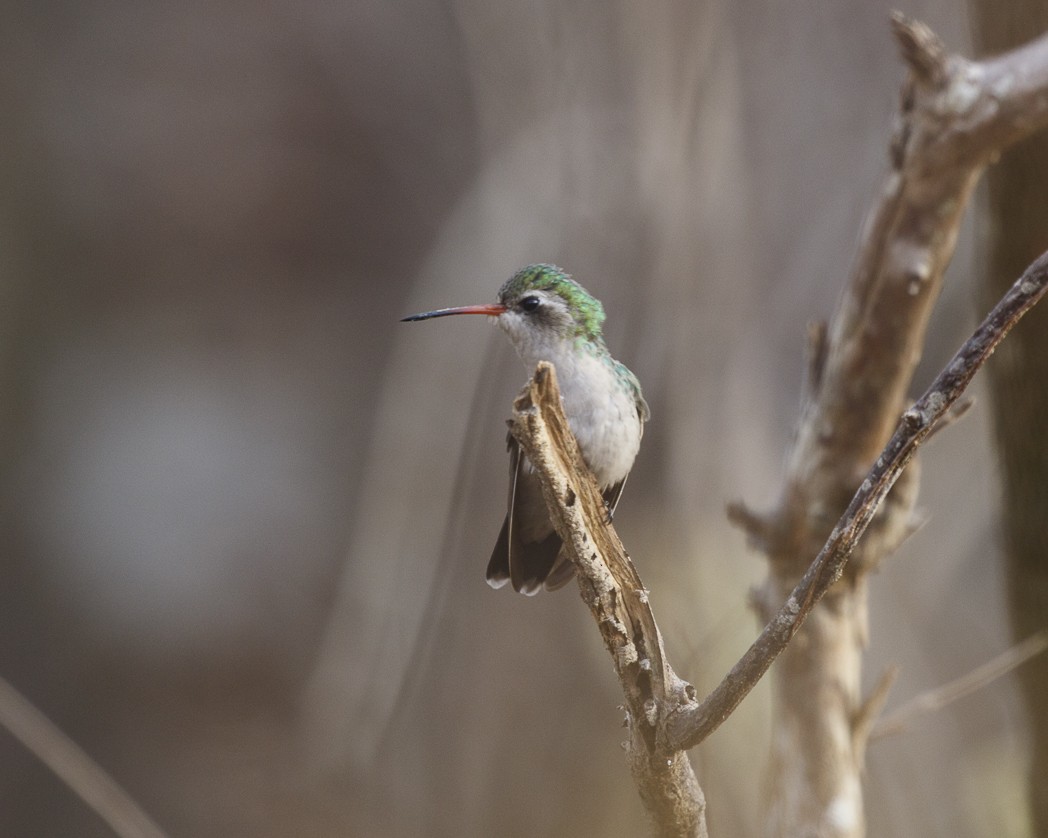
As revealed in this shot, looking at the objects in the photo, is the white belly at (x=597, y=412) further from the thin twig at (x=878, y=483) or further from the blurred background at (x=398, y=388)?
the blurred background at (x=398, y=388)

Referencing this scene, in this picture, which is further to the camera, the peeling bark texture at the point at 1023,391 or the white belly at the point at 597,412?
the peeling bark texture at the point at 1023,391

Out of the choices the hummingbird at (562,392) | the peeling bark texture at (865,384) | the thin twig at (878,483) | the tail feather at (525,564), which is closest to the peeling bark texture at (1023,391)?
the peeling bark texture at (865,384)

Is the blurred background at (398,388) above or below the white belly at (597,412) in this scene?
below

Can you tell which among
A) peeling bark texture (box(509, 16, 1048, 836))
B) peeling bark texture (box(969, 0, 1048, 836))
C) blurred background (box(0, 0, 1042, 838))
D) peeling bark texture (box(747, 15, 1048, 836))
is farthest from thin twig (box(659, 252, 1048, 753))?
blurred background (box(0, 0, 1042, 838))

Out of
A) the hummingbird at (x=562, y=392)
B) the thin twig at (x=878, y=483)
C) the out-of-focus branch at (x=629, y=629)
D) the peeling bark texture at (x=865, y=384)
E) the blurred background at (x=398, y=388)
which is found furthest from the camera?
the blurred background at (x=398, y=388)

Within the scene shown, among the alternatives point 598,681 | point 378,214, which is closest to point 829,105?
point 378,214

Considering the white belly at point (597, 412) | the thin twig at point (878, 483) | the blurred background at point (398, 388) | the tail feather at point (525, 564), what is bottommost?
the blurred background at point (398, 388)

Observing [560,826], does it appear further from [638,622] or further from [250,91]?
[250,91]
